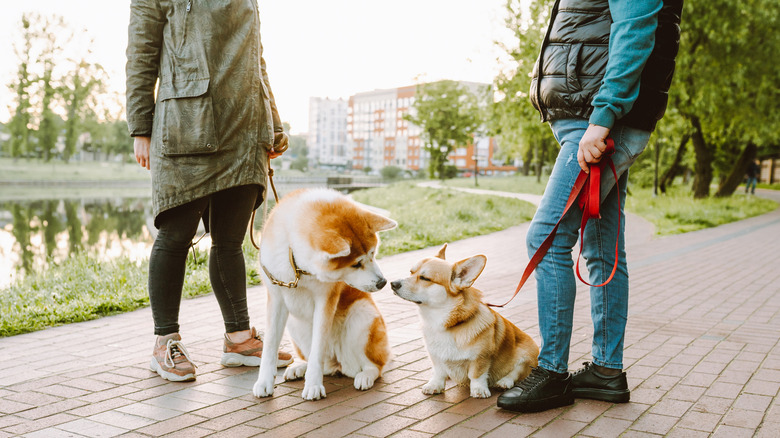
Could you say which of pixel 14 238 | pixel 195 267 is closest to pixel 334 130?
pixel 14 238

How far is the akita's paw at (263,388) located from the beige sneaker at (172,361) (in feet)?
1.50

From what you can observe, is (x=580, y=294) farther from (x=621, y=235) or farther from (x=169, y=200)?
(x=169, y=200)

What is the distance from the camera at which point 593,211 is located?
274 cm

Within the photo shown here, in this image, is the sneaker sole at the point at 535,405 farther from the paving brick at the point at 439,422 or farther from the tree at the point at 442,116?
the tree at the point at 442,116

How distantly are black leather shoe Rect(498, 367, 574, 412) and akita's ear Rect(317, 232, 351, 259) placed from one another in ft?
3.35

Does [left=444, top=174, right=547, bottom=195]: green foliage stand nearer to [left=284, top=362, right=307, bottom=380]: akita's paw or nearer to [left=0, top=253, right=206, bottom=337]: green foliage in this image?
[left=0, top=253, right=206, bottom=337]: green foliage

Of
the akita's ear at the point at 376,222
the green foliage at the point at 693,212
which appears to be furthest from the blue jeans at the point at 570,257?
the green foliage at the point at 693,212

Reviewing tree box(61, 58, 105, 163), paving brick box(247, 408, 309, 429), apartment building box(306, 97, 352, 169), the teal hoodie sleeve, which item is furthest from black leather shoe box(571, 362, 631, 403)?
apartment building box(306, 97, 352, 169)

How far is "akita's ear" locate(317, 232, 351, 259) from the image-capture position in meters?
2.73

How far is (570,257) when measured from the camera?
9.74ft

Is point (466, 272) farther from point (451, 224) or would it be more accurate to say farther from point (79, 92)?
point (79, 92)

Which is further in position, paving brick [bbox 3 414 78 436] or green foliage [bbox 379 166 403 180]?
green foliage [bbox 379 166 403 180]

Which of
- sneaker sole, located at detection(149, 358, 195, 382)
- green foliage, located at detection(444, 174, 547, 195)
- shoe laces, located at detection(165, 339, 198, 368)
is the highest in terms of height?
shoe laces, located at detection(165, 339, 198, 368)

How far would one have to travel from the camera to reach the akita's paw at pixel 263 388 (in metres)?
3.05
